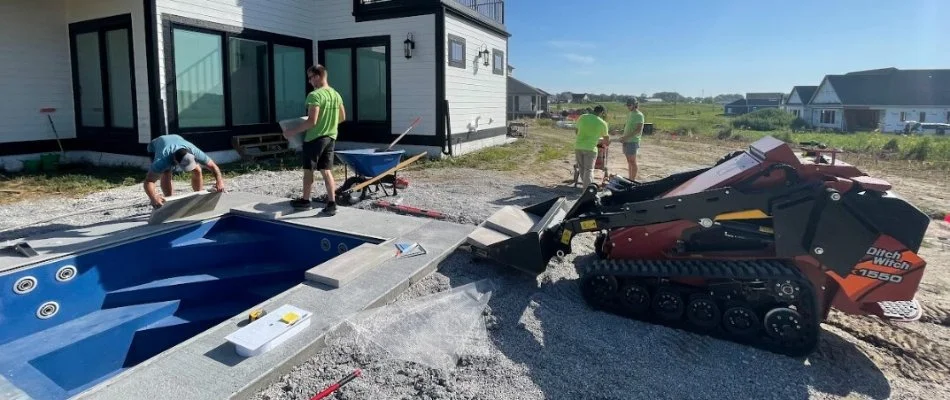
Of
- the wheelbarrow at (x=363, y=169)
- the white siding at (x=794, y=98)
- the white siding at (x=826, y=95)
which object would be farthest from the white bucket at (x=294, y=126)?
the white siding at (x=794, y=98)

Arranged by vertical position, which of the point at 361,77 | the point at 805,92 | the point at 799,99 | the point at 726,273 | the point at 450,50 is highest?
the point at 805,92

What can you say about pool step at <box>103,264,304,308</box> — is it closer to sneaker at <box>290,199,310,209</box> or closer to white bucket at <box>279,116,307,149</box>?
sneaker at <box>290,199,310,209</box>

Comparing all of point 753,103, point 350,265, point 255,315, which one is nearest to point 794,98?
point 753,103

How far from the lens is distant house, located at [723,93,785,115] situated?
257ft

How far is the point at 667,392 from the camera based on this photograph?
9.82 ft

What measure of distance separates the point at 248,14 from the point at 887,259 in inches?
451

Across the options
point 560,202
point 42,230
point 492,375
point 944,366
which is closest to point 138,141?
point 42,230

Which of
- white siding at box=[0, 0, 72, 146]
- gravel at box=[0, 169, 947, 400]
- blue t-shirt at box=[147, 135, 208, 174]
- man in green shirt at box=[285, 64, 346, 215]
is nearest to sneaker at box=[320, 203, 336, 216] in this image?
man in green shirt at box=[285, 64, 346, 215]

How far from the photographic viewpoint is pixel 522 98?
47094 mm

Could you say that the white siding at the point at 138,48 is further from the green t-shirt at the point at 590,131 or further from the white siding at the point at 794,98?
the white siding at the point at 794,98

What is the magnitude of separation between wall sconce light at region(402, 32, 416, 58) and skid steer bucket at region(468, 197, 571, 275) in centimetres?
801

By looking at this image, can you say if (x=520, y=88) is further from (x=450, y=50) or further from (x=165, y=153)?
(x=165, y=153)

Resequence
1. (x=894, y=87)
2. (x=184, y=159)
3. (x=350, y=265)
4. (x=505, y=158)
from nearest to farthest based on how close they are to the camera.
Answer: (x=350, y=265) → (x=184, y=159) → (x=505, y=158) → (x=894, y=87)

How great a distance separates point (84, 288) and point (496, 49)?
43.2ft
